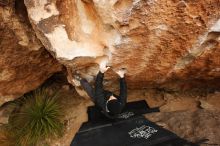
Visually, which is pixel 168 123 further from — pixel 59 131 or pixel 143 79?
pixel 59 131

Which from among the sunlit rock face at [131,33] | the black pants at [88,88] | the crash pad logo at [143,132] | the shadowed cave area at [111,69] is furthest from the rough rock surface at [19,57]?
the crash pad logo at [143,132]

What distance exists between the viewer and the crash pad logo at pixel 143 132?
4.96m

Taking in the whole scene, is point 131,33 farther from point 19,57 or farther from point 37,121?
point 37,121

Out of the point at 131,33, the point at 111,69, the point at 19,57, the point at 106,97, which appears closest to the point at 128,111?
the point at 106,97

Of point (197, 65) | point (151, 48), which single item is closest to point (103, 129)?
point (151, 48)

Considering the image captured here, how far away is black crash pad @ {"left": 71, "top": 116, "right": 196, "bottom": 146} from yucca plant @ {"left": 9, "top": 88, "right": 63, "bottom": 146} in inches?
38.4

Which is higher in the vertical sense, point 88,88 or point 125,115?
point 88,88

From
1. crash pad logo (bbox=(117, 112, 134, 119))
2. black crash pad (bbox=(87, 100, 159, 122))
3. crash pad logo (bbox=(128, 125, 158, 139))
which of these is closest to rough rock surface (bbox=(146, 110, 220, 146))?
black crash pad (bbox=(87, 100, 159, 122))

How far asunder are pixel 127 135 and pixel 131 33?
1.42m

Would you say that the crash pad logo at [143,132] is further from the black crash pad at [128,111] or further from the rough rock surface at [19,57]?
the rough rock surface at [19,57]

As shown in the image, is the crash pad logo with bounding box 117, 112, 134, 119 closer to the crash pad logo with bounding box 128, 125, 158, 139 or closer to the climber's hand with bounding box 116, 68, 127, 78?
the crash pad logo with bounding box 128, 125, 158, 139

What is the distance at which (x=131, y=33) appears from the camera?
4629 mm

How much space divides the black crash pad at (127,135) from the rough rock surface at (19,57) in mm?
1412

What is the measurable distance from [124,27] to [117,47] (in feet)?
1.23
